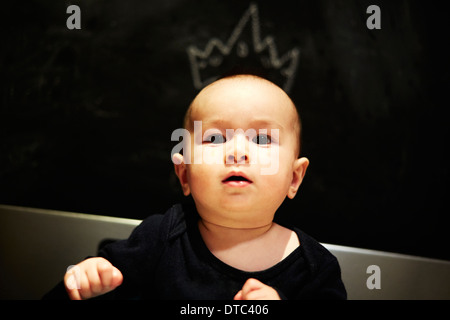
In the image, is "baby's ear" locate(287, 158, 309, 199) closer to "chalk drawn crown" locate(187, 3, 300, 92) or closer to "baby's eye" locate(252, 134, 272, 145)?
"baby's eye" locate(252, 134, 272, 145)

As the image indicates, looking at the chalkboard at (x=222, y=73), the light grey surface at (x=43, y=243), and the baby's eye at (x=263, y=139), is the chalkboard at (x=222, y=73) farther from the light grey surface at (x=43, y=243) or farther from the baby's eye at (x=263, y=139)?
the baby's eye at (x=263, y=139)

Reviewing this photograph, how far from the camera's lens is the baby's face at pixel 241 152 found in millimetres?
580

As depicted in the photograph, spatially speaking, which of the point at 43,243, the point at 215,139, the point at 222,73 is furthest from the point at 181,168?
the point at 43,243

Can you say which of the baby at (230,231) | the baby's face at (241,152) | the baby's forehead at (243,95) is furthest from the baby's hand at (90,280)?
the baby's forehead at (243,95)

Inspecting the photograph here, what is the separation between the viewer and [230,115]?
0.60m

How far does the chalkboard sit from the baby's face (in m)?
0.29

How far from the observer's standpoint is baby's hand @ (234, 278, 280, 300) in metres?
0.53

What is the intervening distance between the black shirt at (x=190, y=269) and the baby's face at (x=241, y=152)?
77mm

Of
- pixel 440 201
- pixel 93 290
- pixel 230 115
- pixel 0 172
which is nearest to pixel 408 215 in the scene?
pixel 440 201

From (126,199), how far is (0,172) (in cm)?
39

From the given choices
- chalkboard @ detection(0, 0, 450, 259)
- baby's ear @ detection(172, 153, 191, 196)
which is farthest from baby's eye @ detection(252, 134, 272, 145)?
chalkboard @ detection(0, 0, 450, 259)

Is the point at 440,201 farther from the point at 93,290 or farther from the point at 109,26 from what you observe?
the point at 109,26

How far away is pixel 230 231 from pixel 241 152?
6.7 inches

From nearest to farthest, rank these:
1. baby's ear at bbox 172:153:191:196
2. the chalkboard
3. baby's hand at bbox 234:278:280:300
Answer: baby's hand at bbox 234:278:280:300
baby's ear at bbox 172:153:191:196
the chalkboard
